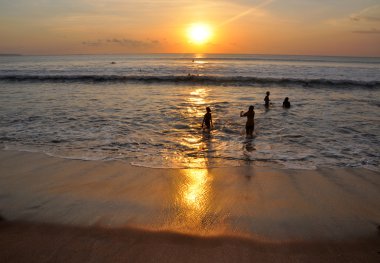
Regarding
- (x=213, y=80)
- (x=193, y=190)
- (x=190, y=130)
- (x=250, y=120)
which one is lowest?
(x=190, y=130)

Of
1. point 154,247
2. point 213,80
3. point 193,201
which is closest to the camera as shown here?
point 154,247

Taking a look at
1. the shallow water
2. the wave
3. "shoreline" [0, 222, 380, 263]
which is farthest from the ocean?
the wave

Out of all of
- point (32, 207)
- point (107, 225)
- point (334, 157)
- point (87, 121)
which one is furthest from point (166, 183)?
point (87, 121)

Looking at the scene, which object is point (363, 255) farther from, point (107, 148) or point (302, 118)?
point (302, 118)

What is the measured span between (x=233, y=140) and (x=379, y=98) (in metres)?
18.5

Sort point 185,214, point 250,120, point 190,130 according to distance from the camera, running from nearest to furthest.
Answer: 1. point 185,214
2. point 250,120
3. point 190,130

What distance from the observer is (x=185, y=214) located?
247 inches

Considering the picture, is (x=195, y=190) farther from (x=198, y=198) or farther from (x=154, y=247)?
(x=154, y=247)

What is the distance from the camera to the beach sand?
509 centimetres

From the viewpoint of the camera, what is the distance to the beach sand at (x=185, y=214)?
16.7ft

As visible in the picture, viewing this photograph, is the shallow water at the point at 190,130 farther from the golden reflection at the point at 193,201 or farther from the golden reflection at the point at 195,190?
the golden reflection at the point at 193,201

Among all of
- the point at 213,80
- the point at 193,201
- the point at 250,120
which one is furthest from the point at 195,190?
the point at 213,80

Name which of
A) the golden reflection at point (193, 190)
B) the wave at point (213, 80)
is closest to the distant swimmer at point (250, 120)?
the golden reflection at point (193, 190)

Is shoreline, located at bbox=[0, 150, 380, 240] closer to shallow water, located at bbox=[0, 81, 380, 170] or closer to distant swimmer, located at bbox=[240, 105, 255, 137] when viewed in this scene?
shallow water, located at bbox=[0, 81, 380, 170]
